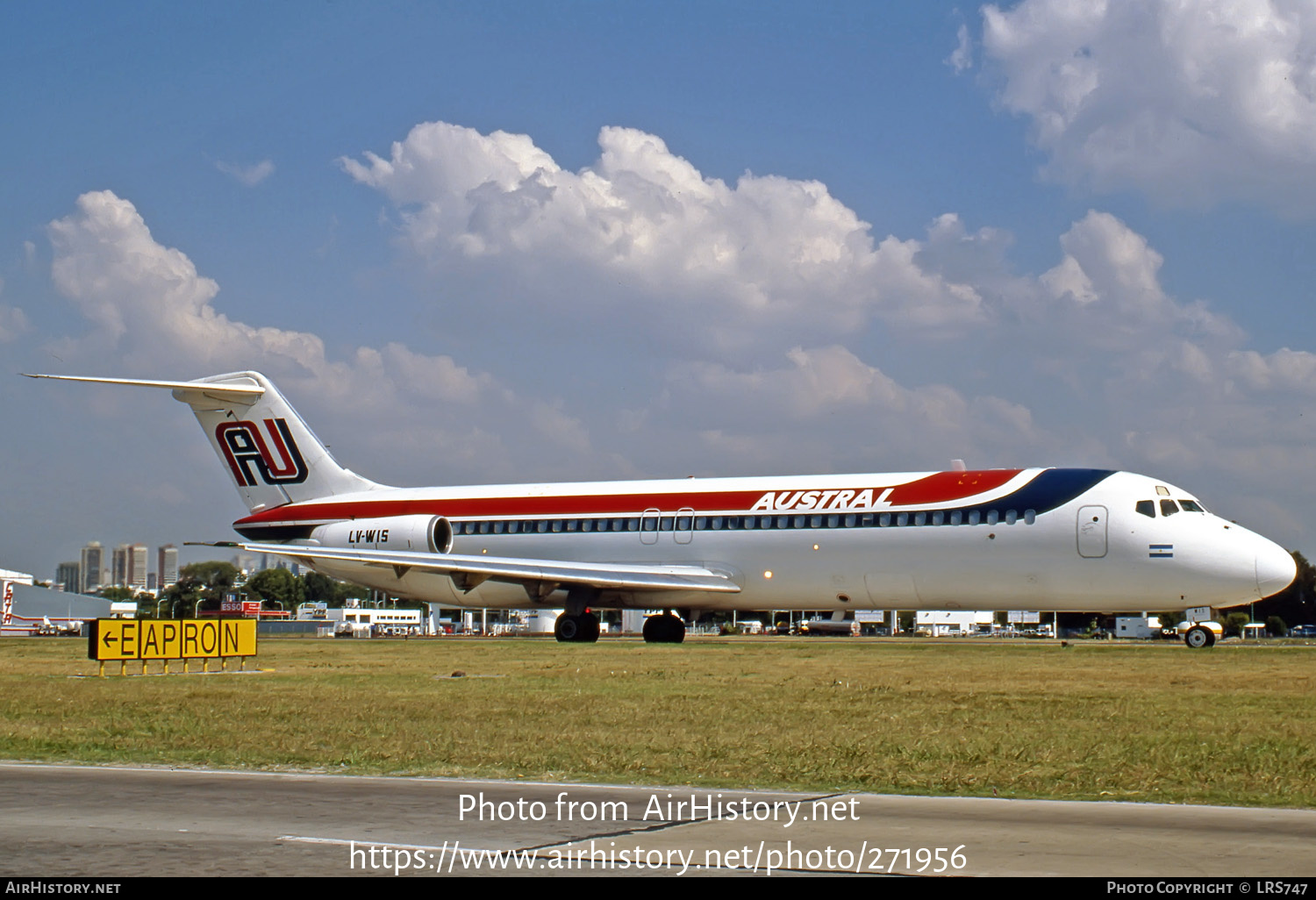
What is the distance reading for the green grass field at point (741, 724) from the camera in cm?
1334

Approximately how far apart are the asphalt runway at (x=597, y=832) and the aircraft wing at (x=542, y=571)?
30.4m

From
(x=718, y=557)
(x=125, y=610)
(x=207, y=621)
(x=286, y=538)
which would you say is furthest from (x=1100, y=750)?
(x=125, y=610)

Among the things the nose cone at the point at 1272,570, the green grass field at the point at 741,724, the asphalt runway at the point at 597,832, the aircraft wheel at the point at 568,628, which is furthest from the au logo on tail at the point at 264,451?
the asphalt runway at the point at 597,832

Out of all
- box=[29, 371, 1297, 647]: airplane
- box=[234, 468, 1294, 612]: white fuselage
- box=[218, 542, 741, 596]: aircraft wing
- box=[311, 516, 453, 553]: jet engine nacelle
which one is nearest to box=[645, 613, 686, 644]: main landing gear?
box=[29, 371, 1297, 647]: airplane

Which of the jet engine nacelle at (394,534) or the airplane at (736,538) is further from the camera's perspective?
the jet engine nacelle at (394,534)

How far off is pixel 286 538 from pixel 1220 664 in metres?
31.3

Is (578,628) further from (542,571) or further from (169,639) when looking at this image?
(169,639)

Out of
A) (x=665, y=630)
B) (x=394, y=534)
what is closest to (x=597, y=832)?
(x=665, y=630)

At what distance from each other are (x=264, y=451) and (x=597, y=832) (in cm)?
4305

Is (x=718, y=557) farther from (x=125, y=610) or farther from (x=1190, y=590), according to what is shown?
(x=125, y=610)

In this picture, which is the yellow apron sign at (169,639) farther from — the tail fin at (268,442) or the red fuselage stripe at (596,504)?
the tail fin at (268,442)

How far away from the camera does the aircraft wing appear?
43.1 metres

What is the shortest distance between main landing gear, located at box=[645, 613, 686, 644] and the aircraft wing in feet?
11.1
